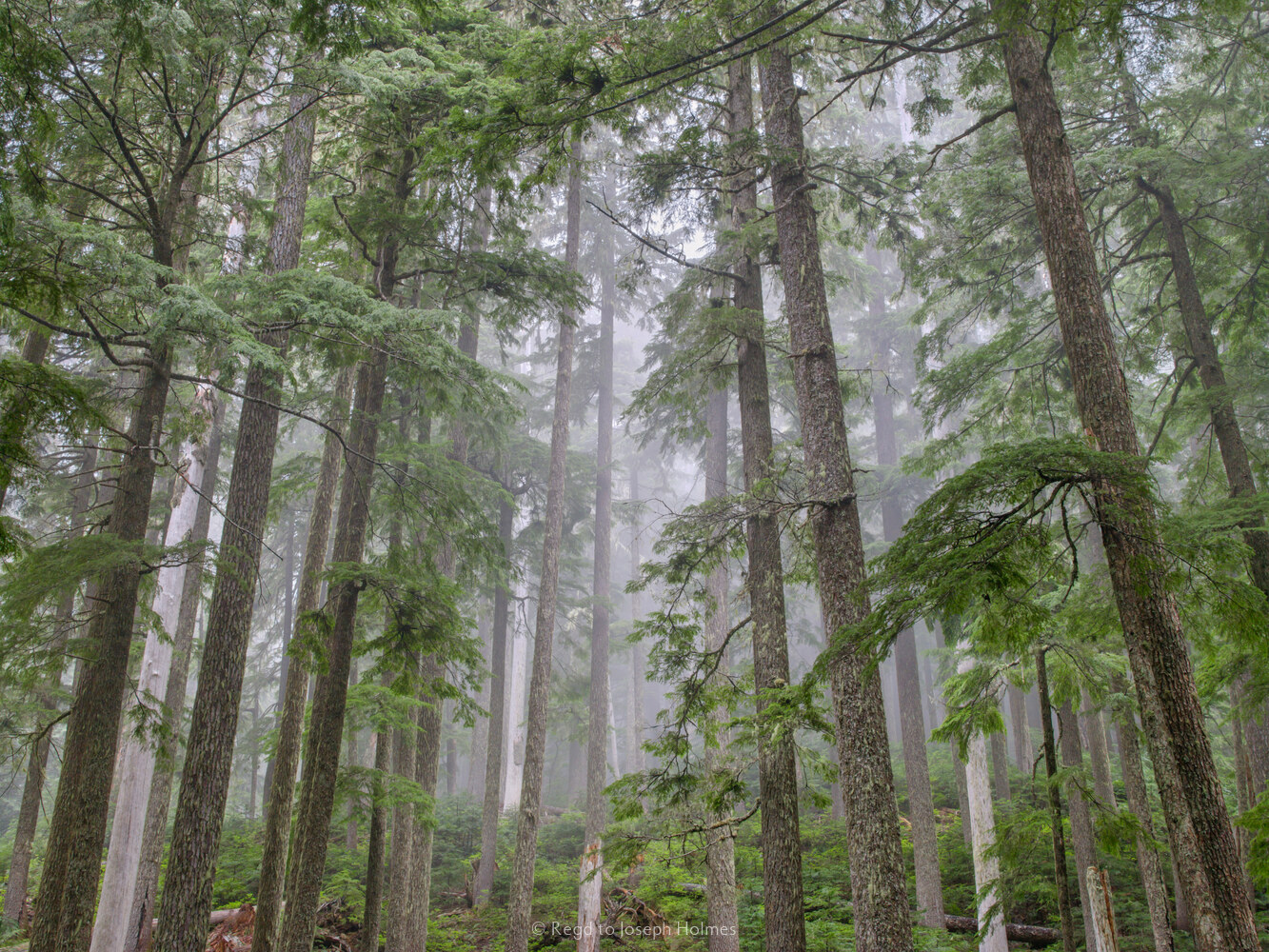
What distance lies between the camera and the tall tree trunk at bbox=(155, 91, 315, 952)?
6.59 m

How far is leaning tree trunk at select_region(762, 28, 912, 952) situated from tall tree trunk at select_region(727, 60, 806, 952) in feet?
0.93

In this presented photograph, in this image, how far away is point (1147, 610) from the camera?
5.07 meters

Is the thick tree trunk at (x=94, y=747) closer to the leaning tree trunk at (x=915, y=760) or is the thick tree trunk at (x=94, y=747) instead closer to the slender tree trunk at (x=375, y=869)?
the slender tree trunk at (x=375, y=869)

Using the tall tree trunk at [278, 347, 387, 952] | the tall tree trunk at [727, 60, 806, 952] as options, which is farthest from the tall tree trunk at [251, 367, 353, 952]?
the tall tree trunk at [727, 60, 806, 952]

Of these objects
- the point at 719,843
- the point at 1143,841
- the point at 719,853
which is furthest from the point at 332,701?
the point at 1143,841

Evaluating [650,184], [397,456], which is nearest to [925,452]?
[650,184]

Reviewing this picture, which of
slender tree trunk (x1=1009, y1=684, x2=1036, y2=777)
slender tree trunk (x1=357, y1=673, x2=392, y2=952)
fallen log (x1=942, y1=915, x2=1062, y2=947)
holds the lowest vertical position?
fallen log (x1=942, y1=915, x2=1062, y2=947)

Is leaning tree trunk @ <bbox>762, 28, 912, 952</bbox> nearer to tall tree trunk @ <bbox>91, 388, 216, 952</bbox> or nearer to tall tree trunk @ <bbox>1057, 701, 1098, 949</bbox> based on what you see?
tall tree trunk @ <bbox>1057, 701, 1098, 949</bbox>

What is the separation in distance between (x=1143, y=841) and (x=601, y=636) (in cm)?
1412

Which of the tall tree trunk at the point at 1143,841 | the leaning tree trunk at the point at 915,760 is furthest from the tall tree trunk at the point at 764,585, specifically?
the tall tree trunk at the point at 1143,841

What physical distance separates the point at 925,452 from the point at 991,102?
458 cm

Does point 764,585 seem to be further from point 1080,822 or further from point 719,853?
point 1080,822

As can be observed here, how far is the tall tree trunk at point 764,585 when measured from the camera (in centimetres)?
674

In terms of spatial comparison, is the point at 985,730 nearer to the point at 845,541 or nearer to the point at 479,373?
the point at 845,541
